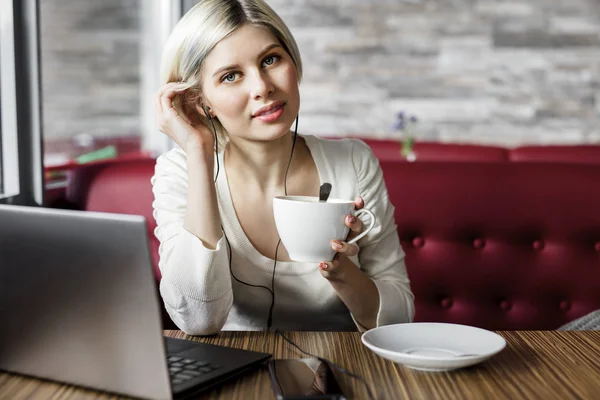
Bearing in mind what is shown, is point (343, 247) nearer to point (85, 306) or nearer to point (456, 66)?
point (85, 306)

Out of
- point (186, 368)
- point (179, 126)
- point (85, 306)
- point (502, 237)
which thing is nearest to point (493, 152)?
point (502, 237)

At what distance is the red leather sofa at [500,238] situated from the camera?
1.63 m

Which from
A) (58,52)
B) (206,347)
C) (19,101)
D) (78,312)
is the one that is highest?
(58,52)

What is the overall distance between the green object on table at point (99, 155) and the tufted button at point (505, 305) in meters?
1.33

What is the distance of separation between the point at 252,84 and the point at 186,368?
581 millimetres

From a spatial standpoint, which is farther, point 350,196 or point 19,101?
point 19,101

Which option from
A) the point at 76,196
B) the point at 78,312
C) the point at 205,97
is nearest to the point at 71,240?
the point at 78,312

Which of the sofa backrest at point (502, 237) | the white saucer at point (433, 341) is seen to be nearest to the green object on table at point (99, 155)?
the sofa backrest at point (502, 237)

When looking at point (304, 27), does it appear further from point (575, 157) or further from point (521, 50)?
point (575, 157)

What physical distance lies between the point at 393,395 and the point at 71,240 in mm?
367

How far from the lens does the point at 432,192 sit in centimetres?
166

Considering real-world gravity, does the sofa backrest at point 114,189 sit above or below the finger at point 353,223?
below

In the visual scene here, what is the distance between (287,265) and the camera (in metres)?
1.30

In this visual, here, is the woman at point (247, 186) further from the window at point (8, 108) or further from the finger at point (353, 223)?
the window at point (8, 108)
